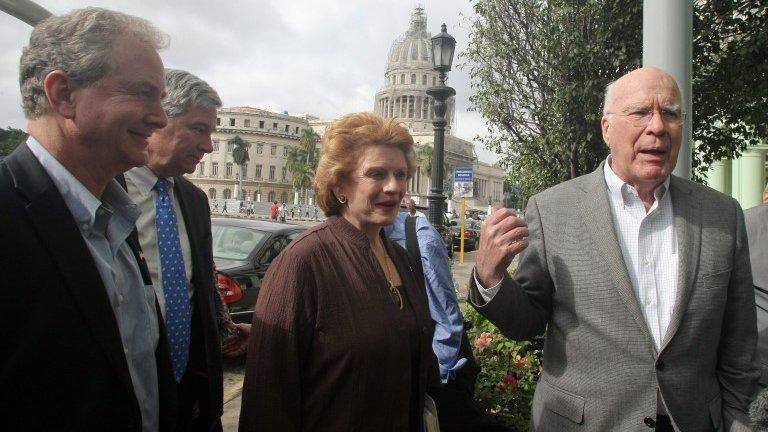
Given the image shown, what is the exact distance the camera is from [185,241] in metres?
2.61

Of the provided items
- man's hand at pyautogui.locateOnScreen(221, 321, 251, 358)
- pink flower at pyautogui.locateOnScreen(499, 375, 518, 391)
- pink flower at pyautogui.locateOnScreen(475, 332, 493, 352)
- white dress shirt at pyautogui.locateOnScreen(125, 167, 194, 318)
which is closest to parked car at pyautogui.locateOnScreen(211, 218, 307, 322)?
pink flower at pyautogui.locateOnScreen(475, 332, 493, 352)

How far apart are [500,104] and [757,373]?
7902 millimetres

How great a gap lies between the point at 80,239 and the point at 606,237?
1696mm

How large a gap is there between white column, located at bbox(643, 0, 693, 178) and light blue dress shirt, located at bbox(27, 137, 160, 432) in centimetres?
316

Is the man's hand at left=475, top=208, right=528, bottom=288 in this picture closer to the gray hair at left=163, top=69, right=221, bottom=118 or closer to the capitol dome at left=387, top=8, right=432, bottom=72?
the gray hair at left=163, top=69, right=221, bottom=118

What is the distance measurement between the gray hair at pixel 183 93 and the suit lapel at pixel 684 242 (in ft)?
7.01

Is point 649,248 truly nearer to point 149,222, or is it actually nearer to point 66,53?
point 66,53

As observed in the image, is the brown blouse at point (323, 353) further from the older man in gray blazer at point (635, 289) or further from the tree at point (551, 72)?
the tree at point (551, 72)

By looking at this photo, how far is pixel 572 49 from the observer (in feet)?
22.1

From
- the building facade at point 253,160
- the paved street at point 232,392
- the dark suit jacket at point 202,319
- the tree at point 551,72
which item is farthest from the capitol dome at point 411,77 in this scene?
the dark suit jacket at point 202,319

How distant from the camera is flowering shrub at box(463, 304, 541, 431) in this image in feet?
11.8

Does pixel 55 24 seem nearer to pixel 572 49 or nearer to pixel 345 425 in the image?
pixel 345 425

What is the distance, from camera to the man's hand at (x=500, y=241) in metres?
1.87

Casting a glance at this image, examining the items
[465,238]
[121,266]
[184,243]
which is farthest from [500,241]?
[465,238]
